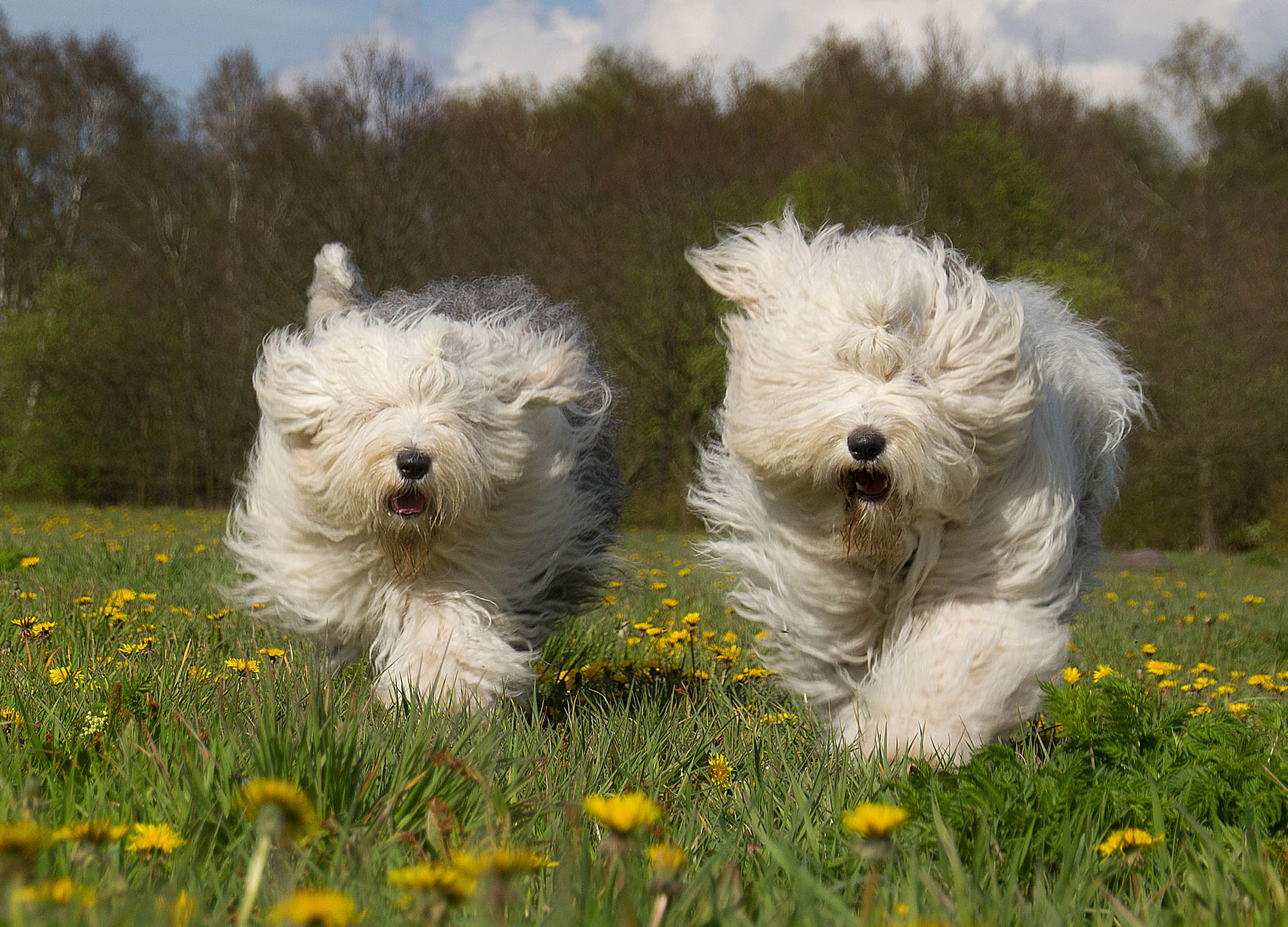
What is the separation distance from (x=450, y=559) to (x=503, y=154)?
22.9 m

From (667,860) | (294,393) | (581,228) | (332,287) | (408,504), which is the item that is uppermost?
(581,228)

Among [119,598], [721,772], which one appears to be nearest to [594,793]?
[721,772]

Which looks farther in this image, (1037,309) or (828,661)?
(1037,309)

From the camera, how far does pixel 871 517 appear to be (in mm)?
3240

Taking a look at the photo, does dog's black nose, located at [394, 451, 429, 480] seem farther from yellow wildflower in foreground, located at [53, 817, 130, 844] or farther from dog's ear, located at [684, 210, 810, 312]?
yellow wildflower in foreground, located at [53, 817, 130, 844]

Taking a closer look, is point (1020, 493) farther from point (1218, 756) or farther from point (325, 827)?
point (325, 827)

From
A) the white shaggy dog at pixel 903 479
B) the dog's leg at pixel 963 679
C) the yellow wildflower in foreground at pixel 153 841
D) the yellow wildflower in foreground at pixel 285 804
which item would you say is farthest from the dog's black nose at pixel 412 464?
the yellow wildflower in foreground at pixel 285 804

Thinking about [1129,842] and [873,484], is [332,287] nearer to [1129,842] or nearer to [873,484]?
[873,484]

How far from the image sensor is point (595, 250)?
23.6m

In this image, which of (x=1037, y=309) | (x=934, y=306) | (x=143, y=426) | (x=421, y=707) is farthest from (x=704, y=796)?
(x=143, y=426)

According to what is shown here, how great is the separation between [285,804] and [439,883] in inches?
9.6

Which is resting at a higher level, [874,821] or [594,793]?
[874,821]

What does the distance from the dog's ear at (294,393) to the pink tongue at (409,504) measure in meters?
0.41

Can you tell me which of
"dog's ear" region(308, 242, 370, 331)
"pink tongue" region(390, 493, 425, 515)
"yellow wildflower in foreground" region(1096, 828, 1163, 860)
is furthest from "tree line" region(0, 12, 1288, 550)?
"yellow wildflower in foreground" region(1096, 828, 1163, 860)
